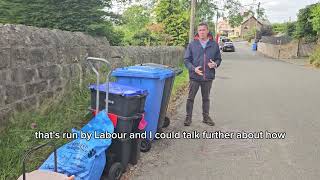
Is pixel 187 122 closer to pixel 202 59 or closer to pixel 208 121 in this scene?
pixel 208 121

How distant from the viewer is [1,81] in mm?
4621

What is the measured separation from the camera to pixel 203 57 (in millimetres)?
6879

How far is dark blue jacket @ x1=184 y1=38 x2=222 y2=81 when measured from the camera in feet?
22.6

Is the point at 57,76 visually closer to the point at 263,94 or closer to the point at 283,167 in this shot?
the point at 283,167

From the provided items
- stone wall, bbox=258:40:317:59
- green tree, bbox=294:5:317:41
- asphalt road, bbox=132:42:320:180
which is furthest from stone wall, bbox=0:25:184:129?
stone wall, bbox=258:40:317:59

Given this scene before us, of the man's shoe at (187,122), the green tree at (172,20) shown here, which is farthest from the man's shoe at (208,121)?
the green tree at (172,20)

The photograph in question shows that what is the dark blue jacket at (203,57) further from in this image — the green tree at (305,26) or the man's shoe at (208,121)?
the green tree at (305,26)

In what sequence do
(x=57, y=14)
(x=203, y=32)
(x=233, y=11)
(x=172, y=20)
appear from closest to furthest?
(x=203, y=32), (x=57, y=14), (x=172, y=20), (x=233, y=11)

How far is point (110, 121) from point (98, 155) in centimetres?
46

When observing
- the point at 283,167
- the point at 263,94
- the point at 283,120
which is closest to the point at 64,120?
the point at 283,167

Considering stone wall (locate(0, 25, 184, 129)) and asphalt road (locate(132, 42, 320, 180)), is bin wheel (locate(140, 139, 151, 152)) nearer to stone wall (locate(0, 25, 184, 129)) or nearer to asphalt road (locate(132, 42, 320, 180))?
asphalt road (locate(132, 42, 320, 180))

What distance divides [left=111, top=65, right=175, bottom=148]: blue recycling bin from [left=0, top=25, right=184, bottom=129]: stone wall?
106 cm

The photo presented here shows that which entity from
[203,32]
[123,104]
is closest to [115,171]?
[123,104]

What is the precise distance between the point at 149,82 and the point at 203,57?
72.2 inches
